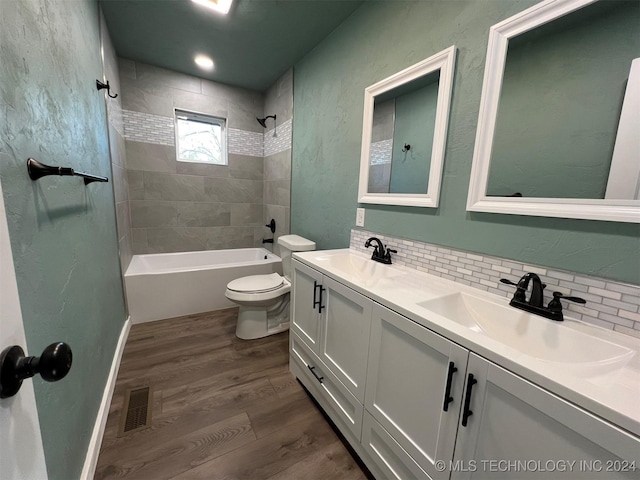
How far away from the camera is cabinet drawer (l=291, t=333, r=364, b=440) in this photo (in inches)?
48.0

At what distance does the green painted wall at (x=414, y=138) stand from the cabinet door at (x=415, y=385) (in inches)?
31.5

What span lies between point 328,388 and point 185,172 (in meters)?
2.80

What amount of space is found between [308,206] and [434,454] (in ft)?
6.41

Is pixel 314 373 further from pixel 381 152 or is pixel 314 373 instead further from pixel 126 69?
pixel 126 69

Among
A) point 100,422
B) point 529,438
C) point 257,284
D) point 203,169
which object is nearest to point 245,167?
point 203,169

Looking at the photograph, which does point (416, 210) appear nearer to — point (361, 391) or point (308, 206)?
point (361, 391)

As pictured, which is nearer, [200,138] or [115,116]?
[115,116]

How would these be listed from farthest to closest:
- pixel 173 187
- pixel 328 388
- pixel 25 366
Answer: pixel 173 187 → pixel 328 388 → pixel 25 366

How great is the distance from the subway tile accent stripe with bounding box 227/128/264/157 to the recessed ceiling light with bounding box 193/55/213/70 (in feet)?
2.22

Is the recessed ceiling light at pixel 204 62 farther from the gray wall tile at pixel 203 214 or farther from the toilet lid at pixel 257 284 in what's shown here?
the toilet lid at pixel 257 284

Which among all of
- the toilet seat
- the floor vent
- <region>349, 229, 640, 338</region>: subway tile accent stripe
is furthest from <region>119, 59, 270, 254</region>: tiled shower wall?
<region>349, 229, 640, 338</region>: subway tile accent stripe

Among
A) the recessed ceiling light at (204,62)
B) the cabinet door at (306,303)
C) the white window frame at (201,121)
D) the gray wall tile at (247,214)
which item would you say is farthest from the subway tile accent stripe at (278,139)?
the cabinet door at (306,303)

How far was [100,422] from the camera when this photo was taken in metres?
1.29

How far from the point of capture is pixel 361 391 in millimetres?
1160
